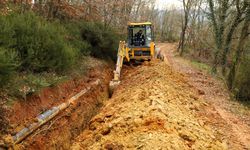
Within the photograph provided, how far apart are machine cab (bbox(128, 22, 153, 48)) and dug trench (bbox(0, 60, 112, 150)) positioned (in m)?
5.43

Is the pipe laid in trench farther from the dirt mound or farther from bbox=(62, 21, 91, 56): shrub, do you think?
bbox=(62, 21, 91, 56): shrub

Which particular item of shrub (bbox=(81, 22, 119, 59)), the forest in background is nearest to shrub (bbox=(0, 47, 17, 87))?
the forest in background

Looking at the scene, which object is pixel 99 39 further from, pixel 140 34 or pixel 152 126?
pixel 152 126

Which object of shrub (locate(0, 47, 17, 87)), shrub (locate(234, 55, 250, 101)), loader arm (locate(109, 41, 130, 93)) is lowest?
shrub (locate(234, 55, 250, 101))

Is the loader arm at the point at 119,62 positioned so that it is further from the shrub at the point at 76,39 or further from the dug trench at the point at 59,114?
the shrub at the point at 76,39

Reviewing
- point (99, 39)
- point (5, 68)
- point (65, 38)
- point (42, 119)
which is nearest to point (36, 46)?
point (5, 68)

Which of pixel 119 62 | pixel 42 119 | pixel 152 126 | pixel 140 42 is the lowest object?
pixel 42 119

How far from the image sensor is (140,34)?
17.5 m

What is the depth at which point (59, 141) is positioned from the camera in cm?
801

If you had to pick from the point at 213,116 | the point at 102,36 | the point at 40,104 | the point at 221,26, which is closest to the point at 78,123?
the point at 40,104

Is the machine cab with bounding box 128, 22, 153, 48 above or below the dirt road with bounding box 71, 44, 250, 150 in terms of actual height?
above

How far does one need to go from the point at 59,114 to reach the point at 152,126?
11.1 feet

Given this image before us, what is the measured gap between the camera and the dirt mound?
20.5 feet

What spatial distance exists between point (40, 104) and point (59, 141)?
4.45 ft
